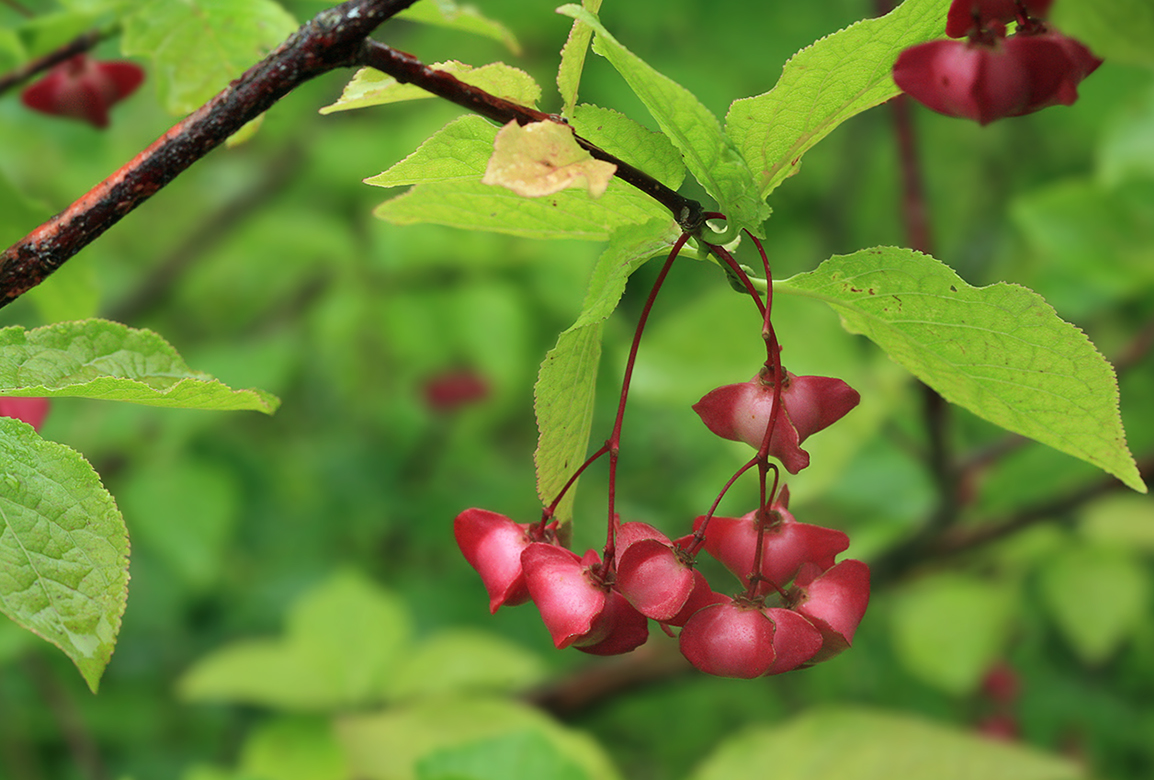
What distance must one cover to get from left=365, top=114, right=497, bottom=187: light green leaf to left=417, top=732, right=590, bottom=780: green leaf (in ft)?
2.07

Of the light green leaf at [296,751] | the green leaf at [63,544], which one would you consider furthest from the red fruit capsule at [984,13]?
the light green leaf at [296,751]

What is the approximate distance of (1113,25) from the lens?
34 centimetres

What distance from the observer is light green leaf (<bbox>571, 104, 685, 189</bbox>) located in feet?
1.44

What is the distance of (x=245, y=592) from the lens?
7.34 feet

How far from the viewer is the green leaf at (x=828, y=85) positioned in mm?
436

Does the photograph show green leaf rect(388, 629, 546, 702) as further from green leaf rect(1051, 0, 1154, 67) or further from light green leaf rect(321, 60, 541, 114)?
green leaf rect(1051, 0, 1154, 67)

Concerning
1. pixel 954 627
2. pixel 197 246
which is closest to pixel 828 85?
pixel 954 627

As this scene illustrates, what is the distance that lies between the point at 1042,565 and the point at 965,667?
0.98 feet

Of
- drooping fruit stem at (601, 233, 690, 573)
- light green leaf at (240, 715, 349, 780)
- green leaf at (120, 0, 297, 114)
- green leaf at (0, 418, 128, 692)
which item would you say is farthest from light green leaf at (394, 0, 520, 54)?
light green leaf at (240, 715, 349, 780)

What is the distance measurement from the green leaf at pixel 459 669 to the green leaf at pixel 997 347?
102cm

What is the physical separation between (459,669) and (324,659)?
182 millimetres

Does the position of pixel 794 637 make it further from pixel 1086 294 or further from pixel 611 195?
pixel 1086 294

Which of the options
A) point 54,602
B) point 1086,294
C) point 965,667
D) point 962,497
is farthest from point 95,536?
point 965,667

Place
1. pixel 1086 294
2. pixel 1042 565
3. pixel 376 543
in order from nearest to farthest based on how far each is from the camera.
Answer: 1. pixel 1086 294
2. pixel 1042 565
3. pixel 376 543
